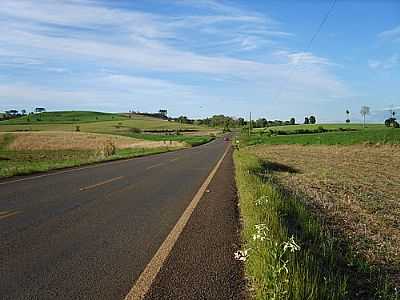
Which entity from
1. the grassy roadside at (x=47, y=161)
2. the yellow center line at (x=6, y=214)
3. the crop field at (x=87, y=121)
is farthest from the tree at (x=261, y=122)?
the yellow center line at (x=6, y=214)

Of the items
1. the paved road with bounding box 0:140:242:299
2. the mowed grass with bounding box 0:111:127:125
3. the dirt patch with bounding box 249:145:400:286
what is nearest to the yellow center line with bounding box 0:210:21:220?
the paved road with bounding box 0:140:242:299

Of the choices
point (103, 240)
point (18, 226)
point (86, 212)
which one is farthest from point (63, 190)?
point (103, 240)

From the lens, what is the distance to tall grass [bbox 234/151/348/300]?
12.8ft

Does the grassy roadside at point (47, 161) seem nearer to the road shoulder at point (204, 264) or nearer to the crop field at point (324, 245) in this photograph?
the crop field at point (324, 245)

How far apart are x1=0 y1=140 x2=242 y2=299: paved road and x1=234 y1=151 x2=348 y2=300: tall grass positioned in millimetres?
1452

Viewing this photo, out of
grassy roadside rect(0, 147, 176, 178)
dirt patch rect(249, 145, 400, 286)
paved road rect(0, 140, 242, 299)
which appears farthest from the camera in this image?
grassy roadside rect(0, 147, 176, 178)

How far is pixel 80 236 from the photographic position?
22.1ft

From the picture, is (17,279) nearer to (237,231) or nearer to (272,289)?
(272,289)

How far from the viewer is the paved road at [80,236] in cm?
460

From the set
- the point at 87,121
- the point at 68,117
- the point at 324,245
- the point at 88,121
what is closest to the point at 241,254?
the point at 324,245

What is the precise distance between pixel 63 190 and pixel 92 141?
64.6 m

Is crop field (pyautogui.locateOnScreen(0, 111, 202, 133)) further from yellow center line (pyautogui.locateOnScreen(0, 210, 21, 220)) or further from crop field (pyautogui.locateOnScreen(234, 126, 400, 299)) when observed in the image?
crop field (pyautogui.locateOnScreen(234, 126, 400, 299))

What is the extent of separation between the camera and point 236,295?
431 centimetres

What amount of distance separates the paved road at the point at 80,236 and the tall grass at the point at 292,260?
145 centimetres
